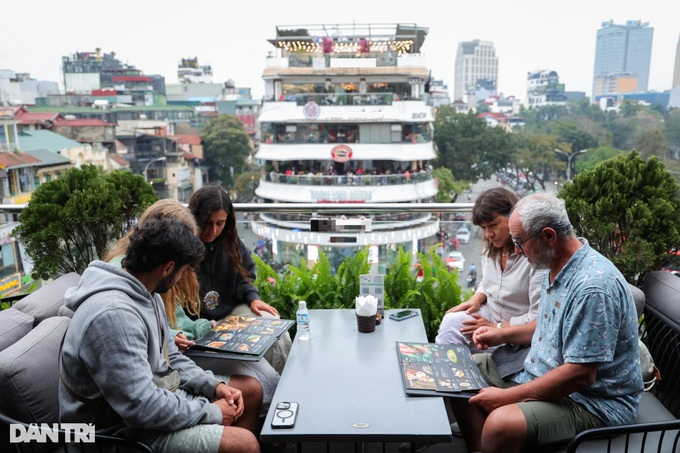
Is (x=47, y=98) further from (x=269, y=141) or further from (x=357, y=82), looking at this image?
(x=357, y=82)

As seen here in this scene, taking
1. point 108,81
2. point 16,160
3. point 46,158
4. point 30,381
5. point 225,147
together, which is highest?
point 108,81

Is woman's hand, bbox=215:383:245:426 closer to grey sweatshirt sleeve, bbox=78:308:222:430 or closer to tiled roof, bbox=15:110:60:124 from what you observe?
grey sweatshirt sleeve, bbox=78:308:222:430

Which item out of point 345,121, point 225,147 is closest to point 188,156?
point 225,147

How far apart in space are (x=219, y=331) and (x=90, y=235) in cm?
173

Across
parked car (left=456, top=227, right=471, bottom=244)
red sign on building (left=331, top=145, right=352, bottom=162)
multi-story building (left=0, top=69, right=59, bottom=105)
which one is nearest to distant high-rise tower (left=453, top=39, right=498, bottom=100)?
red sign on building (left=331, top=145, right=352, bottom=162)

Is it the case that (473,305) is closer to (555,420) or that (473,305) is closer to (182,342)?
(555,420)

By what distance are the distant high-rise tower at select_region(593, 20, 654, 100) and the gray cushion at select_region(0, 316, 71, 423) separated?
31.3m

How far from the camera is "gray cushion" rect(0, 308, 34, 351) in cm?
189

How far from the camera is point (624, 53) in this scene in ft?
94.0

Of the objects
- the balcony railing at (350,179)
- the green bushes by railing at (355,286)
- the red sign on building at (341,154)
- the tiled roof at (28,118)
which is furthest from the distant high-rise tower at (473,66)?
the green bushes by railing at (355,286)

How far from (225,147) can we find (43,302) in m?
42.3

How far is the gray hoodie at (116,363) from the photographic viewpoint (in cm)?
142

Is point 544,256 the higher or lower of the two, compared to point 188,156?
higher

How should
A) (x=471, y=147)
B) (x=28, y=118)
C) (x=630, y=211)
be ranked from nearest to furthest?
(x=630, y=211), (x=28, y=118), (x=471, y=147)
